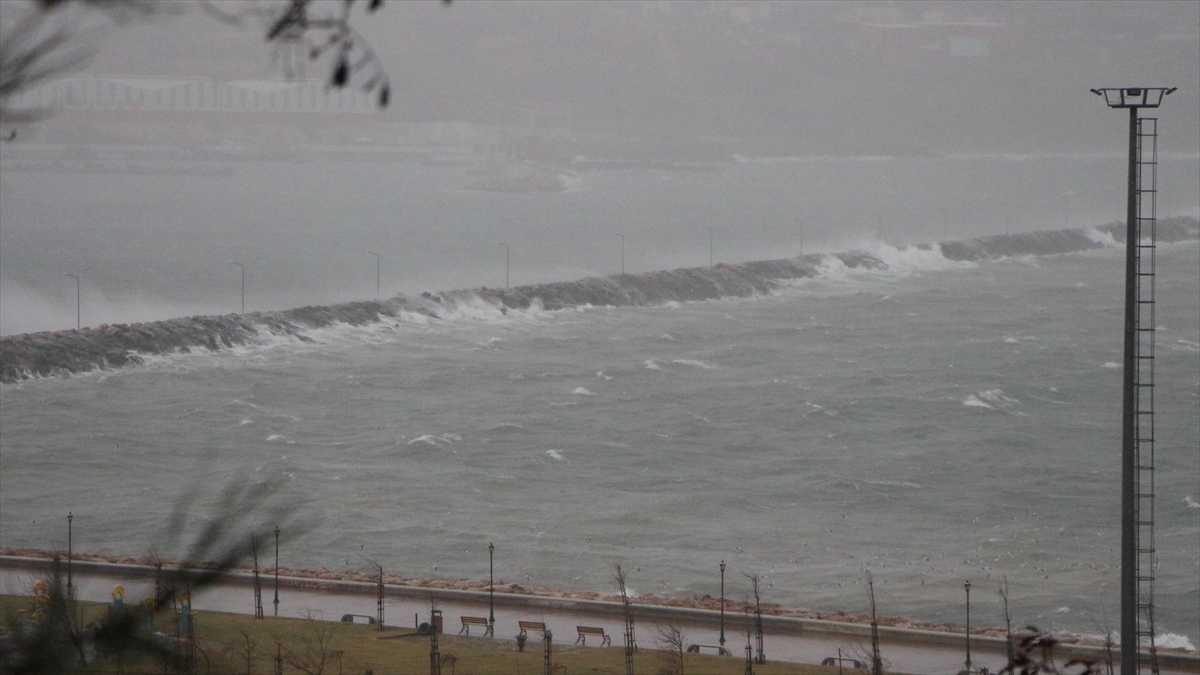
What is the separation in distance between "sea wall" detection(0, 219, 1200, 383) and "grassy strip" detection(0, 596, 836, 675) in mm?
22977

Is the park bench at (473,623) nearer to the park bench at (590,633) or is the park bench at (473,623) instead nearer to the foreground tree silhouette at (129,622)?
the park bench at (590,633)

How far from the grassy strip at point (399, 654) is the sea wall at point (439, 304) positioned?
2298 cm

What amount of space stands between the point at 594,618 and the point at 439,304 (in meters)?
33.4

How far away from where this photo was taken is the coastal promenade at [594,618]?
13.2m

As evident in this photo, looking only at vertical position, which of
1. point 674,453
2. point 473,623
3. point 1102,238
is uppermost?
point 1102,238

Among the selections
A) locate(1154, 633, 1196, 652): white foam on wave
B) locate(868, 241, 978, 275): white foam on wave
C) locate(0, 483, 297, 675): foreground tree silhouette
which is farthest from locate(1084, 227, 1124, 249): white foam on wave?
locate(0, 483, 297, 675): foreground tree silhouette

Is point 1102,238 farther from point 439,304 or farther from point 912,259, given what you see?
point 439,304

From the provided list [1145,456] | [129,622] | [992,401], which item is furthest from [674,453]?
[129,622]

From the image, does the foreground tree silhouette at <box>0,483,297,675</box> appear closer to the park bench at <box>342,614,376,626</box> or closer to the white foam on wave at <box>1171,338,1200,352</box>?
the park bench at <box>342,614,376,626</box>

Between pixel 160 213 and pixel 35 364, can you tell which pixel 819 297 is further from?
pixel 160 213

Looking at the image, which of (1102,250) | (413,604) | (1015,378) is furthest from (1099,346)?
(1102,250)

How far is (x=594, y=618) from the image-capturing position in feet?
48.5

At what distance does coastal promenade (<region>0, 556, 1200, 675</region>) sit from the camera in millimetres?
13195

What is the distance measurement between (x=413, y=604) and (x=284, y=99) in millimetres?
85270
